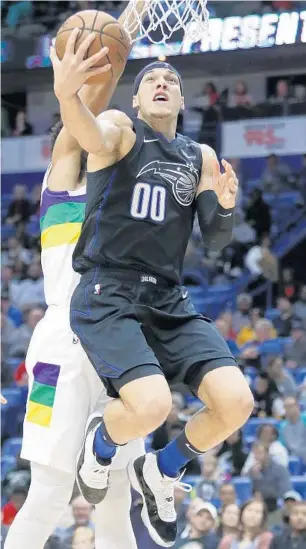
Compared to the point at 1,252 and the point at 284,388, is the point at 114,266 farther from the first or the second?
the point at 1,252

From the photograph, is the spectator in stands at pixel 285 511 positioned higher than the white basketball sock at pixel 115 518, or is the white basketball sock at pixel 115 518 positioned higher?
the white basketball sock at pixel 115 518

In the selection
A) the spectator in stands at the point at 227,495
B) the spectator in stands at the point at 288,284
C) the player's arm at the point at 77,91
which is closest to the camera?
the player's arm at the point at 77,91

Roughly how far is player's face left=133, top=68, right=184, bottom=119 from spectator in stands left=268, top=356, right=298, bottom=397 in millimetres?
6352

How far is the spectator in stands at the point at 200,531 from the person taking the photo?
812 centimetres

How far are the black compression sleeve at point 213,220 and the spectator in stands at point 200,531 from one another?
12.3ft

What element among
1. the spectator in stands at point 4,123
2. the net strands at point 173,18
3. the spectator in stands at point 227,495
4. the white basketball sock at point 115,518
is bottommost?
the spectator in stands at point 227,495

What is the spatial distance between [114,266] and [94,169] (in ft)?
1.49

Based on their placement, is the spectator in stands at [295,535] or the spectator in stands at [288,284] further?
the spectator in stands at [288,284]

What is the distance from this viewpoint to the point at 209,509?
8.23 meters

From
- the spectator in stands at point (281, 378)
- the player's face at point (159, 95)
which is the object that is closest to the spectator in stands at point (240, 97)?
the spectator in stands at point (281, 378)

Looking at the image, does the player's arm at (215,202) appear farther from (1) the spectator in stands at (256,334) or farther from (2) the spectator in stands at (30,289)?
(2) the spectator in stands at (30,289)

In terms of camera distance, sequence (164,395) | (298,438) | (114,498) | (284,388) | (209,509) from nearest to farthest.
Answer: (164,395) → (114,498) → (209,509) → (298,438) → (284,388)

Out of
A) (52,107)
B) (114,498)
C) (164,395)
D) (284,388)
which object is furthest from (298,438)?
(52,107)

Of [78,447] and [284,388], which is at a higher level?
[78,447]
